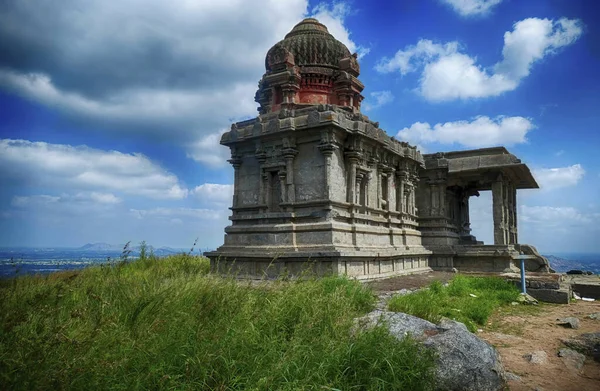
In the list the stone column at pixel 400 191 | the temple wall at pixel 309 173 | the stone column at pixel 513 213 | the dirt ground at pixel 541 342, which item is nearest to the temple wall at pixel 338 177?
the temple wall at pixel 309 173

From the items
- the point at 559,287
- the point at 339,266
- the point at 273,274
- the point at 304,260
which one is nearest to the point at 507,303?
the point at 559,287

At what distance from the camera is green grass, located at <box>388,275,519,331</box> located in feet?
23.1

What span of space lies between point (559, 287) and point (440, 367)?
9.93 m

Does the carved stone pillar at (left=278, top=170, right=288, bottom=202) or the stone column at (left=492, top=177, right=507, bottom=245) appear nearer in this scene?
the carved stone pillar at (left=278, top=170, right=288, bottom=202)

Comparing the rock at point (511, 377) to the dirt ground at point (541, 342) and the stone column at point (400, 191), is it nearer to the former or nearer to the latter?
the dirt ground at point (541, 342)

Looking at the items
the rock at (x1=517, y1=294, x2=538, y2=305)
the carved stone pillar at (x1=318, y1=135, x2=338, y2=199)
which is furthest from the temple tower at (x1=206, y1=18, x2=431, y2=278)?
the rock at (x1=517, y1=294, x2=538, y2=305)

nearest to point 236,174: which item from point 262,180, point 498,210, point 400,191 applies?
point 262,180

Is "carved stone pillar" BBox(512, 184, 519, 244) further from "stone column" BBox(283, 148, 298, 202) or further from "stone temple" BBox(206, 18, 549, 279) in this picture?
"stone column" BBox(283, 148, 298, 202)

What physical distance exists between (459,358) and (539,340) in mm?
3720

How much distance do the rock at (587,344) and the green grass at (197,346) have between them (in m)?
3.87

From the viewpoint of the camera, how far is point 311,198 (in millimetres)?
13258

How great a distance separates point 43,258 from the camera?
9.23 metres

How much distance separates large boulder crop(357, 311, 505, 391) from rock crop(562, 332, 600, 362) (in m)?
2.74

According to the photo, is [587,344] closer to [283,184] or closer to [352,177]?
[352,177]
